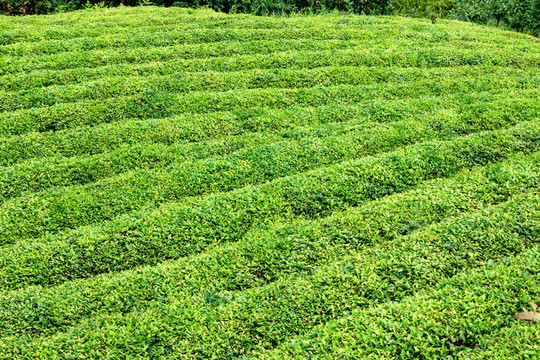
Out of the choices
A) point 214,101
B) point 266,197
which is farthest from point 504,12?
point 266,197

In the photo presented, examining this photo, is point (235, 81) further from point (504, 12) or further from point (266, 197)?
point (504, 12)

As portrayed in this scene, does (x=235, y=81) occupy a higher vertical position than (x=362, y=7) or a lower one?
lower

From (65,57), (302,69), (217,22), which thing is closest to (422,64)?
(302,69)

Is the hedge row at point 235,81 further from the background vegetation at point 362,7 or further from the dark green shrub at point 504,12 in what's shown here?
the background vegetation at point 362,7

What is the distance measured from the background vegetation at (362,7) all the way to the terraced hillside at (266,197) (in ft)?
13.1

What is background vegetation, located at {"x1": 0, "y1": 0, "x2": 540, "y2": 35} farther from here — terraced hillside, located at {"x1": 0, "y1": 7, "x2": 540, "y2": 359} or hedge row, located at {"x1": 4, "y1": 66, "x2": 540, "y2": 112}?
hedge row, located at {"x1": 4, "y1": 66, "x2": 540, "y2": 112}

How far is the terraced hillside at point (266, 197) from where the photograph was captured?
6.21 m

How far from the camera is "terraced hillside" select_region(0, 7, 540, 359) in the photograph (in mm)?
6207

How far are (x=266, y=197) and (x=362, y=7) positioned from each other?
1431cm

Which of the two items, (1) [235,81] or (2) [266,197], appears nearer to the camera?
(2) [266,197]

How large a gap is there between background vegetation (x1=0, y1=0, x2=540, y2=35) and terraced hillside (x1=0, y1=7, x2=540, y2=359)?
3.98 meters

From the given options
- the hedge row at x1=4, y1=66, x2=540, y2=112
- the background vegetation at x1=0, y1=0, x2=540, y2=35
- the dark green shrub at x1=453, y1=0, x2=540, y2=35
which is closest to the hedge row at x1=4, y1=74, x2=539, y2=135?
the hedge row at x1=4, y1=66, x2=540, y2=112

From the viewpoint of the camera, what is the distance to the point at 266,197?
8.68 m

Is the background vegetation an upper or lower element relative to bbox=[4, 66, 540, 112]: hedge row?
upper
